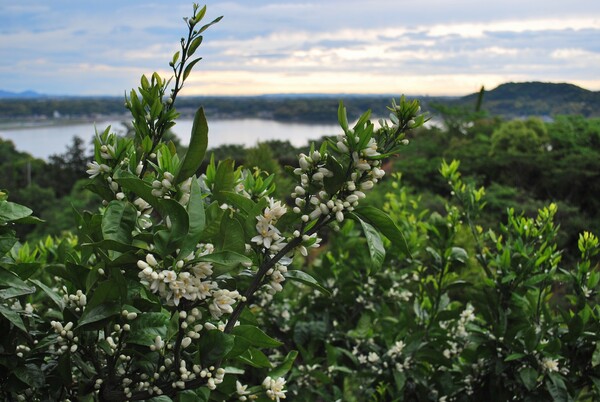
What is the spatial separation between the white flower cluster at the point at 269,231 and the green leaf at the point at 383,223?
0.71ft

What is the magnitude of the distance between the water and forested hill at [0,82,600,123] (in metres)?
0.66

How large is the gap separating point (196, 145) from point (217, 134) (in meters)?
20.7

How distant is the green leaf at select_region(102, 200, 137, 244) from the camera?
4.73 feet

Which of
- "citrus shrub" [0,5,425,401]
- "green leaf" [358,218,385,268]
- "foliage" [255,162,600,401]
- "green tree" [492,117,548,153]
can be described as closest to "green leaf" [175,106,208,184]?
"citrus shrub" [0,5,425,401]

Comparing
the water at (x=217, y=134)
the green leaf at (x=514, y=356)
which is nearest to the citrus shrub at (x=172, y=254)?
→ the green leaf at (x=514, y=356)

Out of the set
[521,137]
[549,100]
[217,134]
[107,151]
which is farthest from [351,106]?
[217,134]

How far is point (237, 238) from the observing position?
150 centimetres

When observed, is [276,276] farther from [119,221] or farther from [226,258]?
[119,221]

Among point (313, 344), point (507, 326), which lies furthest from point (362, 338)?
point (507, 326)

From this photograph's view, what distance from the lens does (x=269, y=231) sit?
1.54 m

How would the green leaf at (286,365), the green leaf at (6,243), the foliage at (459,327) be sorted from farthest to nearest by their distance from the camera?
the foliage at (459,327) → the green leaf at (286,365) → the green leaf at (6,243)

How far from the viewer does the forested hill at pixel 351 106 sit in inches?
377

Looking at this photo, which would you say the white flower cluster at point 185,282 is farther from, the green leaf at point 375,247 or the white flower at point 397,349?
the white flower at point 397,349

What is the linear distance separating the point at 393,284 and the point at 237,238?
2.35m
